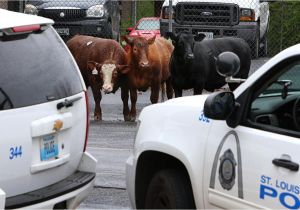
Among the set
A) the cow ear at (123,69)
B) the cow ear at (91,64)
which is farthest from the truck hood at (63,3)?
the cow ear at (123,69)

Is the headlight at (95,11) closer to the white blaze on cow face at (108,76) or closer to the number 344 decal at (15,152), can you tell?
the white blaze on cow face at (108,76)

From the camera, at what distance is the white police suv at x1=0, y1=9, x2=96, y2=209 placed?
18.9ft

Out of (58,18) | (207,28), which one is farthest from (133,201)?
(58,18)

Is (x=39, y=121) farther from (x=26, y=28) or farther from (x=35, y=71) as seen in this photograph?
(x=26, y=28)

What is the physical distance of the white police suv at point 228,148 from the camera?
16.7ft

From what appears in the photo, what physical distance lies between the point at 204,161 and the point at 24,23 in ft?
5.64

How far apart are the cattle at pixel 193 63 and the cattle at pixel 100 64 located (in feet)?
3.17

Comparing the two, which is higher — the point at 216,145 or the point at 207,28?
the point at 216,145

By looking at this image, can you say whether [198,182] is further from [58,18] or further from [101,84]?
[58,18]

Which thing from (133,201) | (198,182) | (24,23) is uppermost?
(24,23)

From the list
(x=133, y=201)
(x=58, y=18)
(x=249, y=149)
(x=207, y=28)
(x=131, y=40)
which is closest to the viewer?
(x=249, y=149)

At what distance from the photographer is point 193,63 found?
15.3 metres

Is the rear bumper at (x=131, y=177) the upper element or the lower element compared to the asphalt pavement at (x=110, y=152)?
upper

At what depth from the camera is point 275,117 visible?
564 cm
